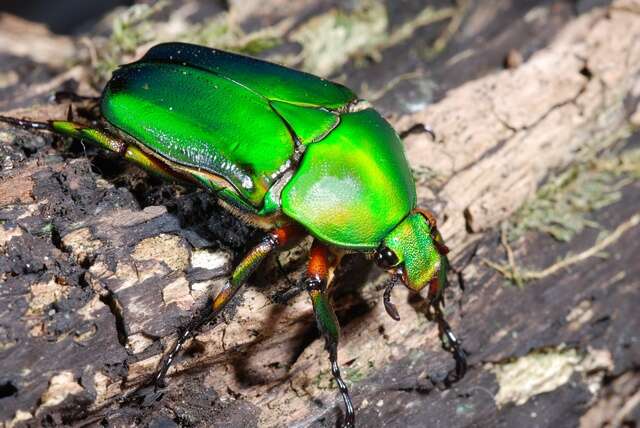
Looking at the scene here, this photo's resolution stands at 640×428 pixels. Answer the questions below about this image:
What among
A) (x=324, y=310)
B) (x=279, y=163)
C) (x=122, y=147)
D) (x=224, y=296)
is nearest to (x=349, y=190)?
(x=279, y=163)

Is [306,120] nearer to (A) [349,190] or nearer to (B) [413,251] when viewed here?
(A) [349,190]

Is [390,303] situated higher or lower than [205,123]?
lower

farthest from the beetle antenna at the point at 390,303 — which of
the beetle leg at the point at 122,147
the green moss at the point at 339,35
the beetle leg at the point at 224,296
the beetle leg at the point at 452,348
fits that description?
the green moss at the point at 339,35

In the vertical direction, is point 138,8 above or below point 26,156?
above

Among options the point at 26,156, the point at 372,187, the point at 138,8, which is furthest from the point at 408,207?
the point at 138,8

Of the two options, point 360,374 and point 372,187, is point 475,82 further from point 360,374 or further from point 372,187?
point 360,374

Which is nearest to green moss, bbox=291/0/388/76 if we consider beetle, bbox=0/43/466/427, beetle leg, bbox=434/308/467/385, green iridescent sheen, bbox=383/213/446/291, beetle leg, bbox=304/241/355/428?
beetle, bbox=0/43/466/427

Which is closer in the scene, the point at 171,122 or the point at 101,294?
the point at 101,294
